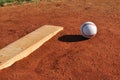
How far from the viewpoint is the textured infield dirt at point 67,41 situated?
6.20 metres

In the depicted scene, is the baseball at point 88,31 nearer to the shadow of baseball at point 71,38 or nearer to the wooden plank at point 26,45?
the shadow of baseball at point 71,38

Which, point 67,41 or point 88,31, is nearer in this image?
point 88,31

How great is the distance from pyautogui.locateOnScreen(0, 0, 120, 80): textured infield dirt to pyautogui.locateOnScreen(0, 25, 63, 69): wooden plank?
0.12 meters

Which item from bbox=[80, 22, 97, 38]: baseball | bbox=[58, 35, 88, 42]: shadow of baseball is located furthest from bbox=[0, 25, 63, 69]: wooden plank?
bbox=[80, 22, 97, 38]: baseball

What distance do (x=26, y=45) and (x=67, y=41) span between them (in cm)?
115

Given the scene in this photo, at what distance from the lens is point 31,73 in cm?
615

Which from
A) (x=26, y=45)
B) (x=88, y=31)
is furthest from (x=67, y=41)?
(x=26, y=45)

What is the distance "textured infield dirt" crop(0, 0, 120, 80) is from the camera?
Answer: 6.20m

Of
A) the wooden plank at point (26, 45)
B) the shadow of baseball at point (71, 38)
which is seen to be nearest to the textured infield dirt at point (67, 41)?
the shadow of baseball at point (71, 38)

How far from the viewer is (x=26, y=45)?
7133 millimetres

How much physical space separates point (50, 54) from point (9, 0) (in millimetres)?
5128

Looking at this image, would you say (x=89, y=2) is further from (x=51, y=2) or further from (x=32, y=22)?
(x=32, y=22)

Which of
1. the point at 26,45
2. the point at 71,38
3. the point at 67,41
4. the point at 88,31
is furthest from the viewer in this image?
the point at 71,38

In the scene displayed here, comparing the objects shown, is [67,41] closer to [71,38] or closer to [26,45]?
[71,38]
